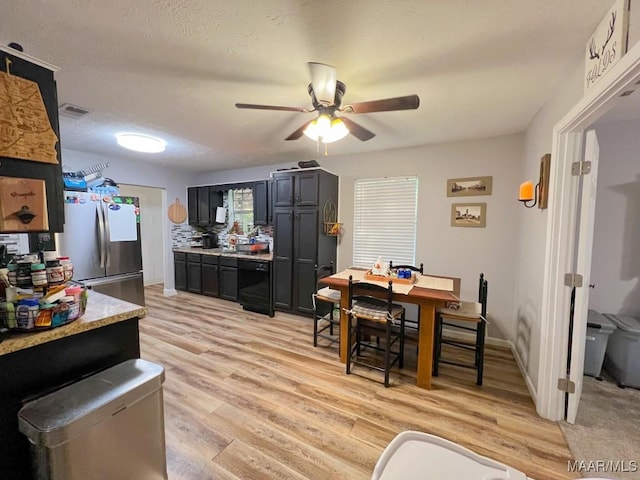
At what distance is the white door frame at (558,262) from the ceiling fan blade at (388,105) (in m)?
1.02

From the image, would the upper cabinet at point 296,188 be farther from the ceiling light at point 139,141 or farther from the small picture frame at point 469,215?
the small picture frame at point 469,215

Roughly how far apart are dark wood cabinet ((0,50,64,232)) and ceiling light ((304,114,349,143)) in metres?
1.40

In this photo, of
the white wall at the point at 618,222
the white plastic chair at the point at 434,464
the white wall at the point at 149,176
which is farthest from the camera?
the white wall at the point at 149,176

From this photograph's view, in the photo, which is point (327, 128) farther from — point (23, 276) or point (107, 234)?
point (107, 234)

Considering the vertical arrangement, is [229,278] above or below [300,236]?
below

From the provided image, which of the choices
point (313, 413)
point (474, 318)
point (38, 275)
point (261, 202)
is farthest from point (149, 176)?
point (474, 318)

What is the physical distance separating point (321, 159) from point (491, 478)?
4.03 metres

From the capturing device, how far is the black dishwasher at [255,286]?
4.16 meters

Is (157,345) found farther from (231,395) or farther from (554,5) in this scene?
(554,5)

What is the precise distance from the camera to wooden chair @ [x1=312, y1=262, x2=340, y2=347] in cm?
299

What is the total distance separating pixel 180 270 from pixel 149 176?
1828 mm

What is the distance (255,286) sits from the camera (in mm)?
4492

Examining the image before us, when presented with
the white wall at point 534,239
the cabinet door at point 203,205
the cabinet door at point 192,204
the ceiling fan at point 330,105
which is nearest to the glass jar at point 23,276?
the ceiling fan at point 330,105

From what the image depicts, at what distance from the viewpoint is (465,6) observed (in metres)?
1.26
